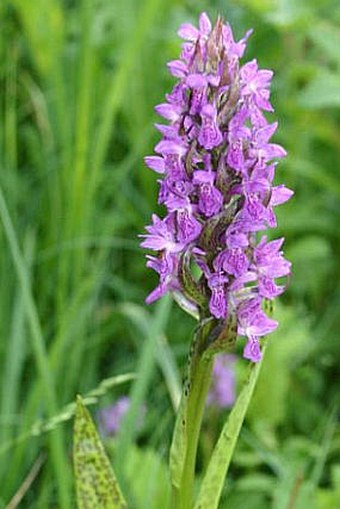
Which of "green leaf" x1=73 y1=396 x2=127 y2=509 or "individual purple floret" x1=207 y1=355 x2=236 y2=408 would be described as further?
"individual purple floret" x1=207 y1=355 x2=236 y2=408

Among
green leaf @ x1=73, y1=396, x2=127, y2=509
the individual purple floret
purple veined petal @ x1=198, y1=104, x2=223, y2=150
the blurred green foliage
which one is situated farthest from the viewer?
the individual purple floret

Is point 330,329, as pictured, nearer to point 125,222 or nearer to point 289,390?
point 289,390

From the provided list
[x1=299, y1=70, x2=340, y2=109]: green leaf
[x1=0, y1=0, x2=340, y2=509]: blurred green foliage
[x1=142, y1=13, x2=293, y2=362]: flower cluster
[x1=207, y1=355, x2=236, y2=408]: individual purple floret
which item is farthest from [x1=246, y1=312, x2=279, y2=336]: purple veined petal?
[x1=299, y1=70, x2=340, y2=109]: green leaf

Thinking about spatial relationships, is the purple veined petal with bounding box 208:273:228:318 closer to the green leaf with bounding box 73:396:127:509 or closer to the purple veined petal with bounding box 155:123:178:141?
the purple veined petal with bounding box 155:123:178:141

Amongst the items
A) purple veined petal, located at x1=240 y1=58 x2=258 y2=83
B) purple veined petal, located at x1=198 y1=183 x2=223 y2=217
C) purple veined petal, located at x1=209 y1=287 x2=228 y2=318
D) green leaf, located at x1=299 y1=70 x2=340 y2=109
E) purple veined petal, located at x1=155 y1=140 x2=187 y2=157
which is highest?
green leaf, located at x1=299 y1=70 x2=340 y2=109

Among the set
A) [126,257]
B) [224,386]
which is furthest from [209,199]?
[126,257]

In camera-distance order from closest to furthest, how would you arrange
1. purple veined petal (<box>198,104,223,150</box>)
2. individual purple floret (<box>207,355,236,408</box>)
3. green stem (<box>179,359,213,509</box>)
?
1. purple veined petal (<box>198,104,223,150</box>)
2. green stem (<box>179,359,213,509</box>)
3. individual purple floret (<box>207,355,236,408</box>)

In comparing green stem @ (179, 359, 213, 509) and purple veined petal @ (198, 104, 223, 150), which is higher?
purple veined petal @ (198, 104, 223, 150)
